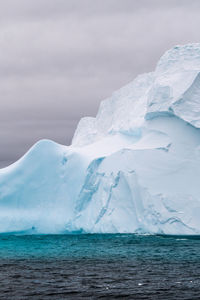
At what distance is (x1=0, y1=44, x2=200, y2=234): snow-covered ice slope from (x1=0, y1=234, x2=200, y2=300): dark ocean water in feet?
15.2

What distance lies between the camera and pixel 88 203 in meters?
32.3

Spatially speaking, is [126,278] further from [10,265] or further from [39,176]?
[39,176]

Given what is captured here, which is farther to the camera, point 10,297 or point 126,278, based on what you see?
point 126,278

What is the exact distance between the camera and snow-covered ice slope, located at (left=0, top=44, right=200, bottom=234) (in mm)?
29734

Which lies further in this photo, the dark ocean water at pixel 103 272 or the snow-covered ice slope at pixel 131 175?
the snow-covered ice slope at pixel 131 175

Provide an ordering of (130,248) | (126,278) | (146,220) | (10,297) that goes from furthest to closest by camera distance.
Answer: (146,220)
(130,248)
(126,278)
(10,297)

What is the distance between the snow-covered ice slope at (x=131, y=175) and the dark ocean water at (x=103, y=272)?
464cm

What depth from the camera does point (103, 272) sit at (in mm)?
16859

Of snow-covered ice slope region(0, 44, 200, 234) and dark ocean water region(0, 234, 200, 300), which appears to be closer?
dark ocean water region(0, 234, 200, 300)

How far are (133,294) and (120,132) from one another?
862 inches

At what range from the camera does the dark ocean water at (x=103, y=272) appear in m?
13.8

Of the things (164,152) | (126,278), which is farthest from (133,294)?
(164,152)

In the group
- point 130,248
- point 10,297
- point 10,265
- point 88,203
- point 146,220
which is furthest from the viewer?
point 88,203

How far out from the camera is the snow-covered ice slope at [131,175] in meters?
29.7
